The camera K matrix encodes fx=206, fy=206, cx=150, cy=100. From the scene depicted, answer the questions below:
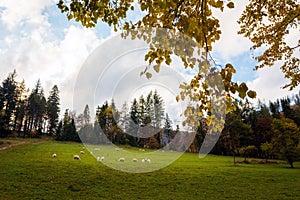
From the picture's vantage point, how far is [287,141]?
82.2 ft

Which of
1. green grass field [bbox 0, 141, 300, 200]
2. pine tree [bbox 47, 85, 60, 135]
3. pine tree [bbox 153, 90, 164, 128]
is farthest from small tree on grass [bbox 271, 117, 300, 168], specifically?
pine tree [bbox 47, 85, 60, 135]

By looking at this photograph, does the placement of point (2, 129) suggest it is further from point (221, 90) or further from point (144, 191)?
point (221, 90)

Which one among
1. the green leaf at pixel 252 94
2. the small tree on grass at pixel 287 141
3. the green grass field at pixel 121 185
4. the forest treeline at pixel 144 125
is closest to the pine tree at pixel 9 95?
the forest treeline at pixel 144 125

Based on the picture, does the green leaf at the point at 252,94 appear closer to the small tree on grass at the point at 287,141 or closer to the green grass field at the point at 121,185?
the green grass field at the point at 121,185

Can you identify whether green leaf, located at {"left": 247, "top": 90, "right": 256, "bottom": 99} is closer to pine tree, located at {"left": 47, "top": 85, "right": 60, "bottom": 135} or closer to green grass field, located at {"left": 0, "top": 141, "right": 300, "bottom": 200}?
green grass field, located at {"left": 0, "top": 141, "right": 300, "bottom": 200}

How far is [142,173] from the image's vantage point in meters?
15.6

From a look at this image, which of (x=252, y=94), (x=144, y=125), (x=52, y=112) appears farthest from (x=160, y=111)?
(x=52, y=112)

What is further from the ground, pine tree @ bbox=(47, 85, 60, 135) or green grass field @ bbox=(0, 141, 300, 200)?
pine tree @ bbox=(47, 85, 60, 135)

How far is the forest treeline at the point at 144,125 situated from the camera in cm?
2577

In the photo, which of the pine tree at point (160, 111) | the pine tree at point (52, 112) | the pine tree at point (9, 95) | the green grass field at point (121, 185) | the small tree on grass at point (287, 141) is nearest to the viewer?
the green grass field at point (121, 185)

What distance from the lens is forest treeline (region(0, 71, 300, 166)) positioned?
25766 mm

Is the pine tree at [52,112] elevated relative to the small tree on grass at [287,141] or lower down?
elevated

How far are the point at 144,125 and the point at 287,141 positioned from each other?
57.6 feet

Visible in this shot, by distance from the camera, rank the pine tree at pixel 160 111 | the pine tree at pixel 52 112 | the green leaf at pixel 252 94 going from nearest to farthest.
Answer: the green leaf at pixel 252 94 < the pine tree at pixel 160 111 < the pine tree at pixel 52 112
